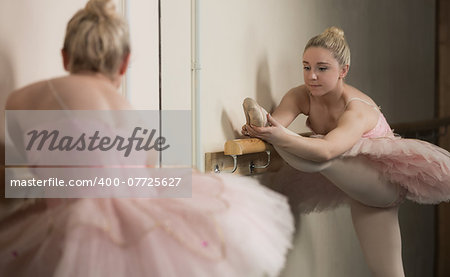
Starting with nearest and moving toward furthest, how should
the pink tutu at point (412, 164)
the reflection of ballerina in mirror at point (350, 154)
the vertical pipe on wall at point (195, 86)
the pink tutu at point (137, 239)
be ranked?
the pink tutu at point (137, 239), the vertical pipe on wall at point (195, 86), the reflection of ballerina in mirror at point (350, 154), the pink tutu at point (412, 164)

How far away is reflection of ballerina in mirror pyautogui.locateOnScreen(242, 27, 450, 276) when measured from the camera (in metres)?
1.54

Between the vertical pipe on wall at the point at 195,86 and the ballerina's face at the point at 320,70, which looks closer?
the vertical pipe on wall at the point at 195,86

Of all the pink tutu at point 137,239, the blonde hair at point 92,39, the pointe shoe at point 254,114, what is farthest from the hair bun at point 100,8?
the pointe shoe at point 254,114

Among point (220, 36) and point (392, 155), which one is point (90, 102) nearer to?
point (220, 36)

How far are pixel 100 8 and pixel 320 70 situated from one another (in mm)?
792

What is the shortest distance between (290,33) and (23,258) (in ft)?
3.46

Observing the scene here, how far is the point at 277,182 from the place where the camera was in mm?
1701

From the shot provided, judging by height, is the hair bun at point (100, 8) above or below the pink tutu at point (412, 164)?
above

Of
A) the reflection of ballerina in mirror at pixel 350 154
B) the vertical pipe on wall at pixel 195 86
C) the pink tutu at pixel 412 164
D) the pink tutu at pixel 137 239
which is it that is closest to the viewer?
the pink tutu at pixel 137 239

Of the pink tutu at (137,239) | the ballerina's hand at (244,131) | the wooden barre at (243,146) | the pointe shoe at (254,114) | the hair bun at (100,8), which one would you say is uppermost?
the hair bun at (100,8)

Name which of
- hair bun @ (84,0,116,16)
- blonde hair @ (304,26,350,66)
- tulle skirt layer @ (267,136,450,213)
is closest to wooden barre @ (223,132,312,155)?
tulle skirt layer @ (267,136,450,213)

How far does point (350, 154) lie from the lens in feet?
5.31

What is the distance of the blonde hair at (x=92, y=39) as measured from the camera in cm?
96

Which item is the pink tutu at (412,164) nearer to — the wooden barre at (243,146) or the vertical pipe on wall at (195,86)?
the wooden barre at (243,146)
